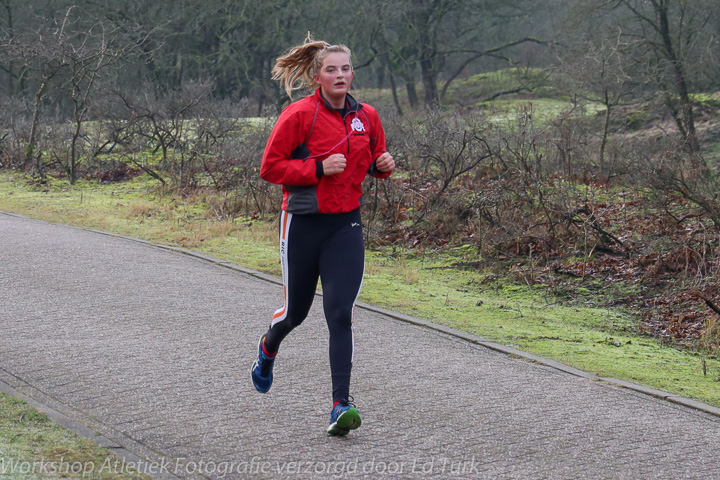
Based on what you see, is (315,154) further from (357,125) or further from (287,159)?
(357,125)

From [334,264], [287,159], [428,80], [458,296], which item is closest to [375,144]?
[287,159]

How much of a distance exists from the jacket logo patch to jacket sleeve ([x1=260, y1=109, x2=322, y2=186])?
0.96 ft

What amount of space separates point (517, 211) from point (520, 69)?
2771cm

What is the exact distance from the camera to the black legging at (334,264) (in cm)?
479

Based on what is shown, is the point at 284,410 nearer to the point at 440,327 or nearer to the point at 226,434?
the point at 226,434

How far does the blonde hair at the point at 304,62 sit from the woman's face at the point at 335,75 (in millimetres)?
50

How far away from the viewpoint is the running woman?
474 centimetres

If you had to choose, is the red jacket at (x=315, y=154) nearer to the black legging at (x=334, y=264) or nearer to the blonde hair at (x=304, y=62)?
the black legging at (x=334, y=264)

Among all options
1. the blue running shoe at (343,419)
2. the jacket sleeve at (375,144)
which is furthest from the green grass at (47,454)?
the jacket sleeve at (375,144)

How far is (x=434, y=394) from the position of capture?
5770mm

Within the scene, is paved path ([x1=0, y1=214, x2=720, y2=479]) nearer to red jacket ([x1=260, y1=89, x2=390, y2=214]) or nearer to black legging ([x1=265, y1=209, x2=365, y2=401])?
black legging ([x1=265, y1=209, x2=365, y2=401])

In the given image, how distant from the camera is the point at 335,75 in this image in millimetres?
A: 4797

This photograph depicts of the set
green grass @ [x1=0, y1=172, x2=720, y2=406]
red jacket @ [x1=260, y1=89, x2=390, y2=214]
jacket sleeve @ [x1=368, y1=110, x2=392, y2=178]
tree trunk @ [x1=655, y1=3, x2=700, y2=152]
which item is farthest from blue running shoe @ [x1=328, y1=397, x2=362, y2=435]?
tree trunk @ [x1=655, y1=3, x2=700, y2=152]

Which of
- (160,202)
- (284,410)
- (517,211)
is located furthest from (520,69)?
(284,410)
